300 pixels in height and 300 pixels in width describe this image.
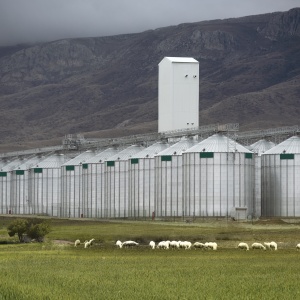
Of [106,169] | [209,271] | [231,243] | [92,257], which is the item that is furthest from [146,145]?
[209,271]

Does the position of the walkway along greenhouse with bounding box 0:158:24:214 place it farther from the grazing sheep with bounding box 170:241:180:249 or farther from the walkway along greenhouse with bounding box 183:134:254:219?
the grazing sheep with bounding box 170:241:180:249

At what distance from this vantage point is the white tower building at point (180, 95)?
448ft

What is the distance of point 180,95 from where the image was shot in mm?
136875

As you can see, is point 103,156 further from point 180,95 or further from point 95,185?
point 180,95

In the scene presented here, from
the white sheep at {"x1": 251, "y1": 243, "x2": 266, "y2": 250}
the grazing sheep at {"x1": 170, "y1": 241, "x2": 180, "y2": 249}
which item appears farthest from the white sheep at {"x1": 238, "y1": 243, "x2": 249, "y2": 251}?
the grazing sheep at {"x1": 170, "y1": 241, "x2": 180, "y2": 249}

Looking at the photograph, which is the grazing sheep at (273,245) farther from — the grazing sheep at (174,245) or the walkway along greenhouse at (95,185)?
the walkway along greenhouse at (95,185)

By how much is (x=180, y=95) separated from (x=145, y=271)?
3562 inches

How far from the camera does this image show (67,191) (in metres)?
154

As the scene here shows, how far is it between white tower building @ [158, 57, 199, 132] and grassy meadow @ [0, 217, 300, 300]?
5940 cm

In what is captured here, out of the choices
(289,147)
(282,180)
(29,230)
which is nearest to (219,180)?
Result: (282,180)

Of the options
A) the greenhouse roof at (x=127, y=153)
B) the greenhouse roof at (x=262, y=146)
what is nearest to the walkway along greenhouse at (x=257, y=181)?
the greenhouse roof at (x=262, y=146)

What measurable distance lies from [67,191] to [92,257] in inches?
3771

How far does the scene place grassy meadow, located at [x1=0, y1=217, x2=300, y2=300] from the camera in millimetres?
37719

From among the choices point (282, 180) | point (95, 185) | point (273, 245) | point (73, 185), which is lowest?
point (273, 245)
